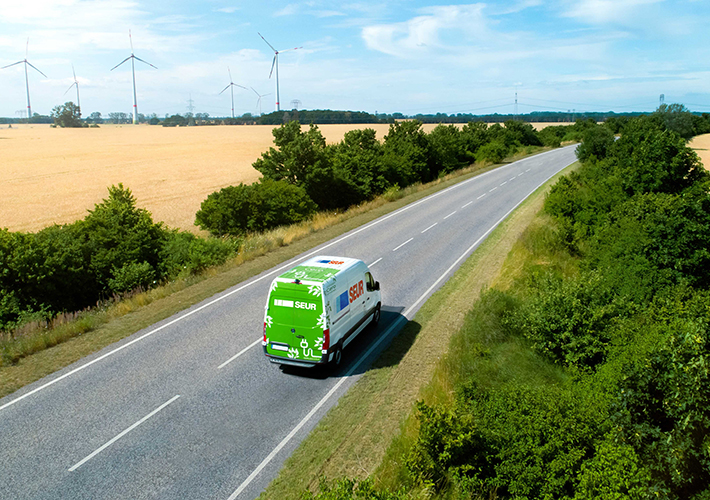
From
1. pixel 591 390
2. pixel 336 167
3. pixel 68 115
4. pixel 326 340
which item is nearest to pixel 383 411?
Answer: pixel 326 340

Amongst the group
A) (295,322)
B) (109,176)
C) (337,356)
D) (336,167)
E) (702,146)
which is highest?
(702,146)

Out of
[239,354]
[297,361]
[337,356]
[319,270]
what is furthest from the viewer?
[239,354]

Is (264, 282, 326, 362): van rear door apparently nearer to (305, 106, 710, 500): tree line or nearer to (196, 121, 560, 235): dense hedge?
(305, 106, 710, 500): tree line

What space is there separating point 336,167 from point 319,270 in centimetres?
2575

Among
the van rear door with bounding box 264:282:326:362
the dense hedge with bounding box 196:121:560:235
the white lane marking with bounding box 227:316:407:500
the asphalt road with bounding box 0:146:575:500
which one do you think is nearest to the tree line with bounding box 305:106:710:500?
the white lane marking with bounding box 227:316:407:500

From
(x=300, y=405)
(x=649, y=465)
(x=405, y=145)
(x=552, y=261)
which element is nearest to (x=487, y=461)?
(x=649, y=465)

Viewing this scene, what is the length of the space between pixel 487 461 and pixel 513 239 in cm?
1841

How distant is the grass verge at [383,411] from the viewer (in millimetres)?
8398

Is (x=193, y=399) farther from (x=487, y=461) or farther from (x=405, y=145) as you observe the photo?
(x=405, y=145)

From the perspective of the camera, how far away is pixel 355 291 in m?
13.1

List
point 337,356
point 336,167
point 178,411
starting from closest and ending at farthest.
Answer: point 178,411
point 337,356
point 336,167

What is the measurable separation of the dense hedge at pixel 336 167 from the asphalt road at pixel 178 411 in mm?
10924

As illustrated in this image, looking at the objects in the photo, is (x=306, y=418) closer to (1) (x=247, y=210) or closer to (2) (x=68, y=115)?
(1) (x=247, y=210)

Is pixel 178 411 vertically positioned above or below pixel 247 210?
below
